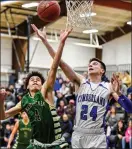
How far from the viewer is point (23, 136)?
8234mm

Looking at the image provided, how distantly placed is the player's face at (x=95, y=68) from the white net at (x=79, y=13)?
26.1 inches

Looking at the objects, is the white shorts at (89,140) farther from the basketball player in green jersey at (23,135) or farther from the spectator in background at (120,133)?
the spectator in background at (120,133)

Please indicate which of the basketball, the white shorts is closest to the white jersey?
the white shorts

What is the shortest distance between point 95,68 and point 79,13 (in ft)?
3.43

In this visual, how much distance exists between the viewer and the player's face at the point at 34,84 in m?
4.92

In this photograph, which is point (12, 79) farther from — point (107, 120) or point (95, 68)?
point (95, 68)

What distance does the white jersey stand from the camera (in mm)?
5184

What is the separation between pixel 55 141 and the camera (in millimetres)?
4672

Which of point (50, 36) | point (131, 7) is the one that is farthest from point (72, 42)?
point (131, 7)

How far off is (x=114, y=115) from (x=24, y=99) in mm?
8052

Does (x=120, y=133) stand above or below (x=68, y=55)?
below

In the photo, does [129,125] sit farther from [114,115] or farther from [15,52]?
[15,52]

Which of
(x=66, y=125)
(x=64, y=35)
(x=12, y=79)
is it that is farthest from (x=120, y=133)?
(x=12, y=79)

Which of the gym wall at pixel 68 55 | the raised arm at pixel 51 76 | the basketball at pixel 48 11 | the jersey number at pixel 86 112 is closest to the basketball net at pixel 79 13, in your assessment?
the basketball at pixel 48 11
